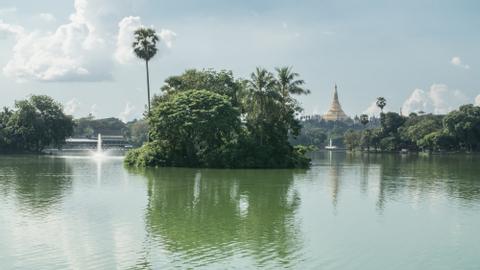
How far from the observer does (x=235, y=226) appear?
2598 centimetres

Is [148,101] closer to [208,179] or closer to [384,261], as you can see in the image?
[208,179]

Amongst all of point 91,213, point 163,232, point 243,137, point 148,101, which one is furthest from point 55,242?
point 148,101

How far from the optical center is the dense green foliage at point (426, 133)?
142 metres

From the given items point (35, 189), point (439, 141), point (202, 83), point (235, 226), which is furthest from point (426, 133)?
point (235, 226)

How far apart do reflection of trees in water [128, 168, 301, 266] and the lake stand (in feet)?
0.18

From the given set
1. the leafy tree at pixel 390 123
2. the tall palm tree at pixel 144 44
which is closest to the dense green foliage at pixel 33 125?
the tall palm tree at pixel 144 44

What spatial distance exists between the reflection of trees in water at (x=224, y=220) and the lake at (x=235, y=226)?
0.05m

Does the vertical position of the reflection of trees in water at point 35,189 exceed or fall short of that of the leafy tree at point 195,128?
it falls short

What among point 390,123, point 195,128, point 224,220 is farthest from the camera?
point 390,123

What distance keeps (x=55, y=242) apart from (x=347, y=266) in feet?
35.5

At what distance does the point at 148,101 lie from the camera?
83.4 m

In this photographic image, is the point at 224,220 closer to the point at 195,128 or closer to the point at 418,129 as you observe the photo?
the point at 195,128

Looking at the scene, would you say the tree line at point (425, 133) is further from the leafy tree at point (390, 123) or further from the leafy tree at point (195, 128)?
the leafy tree at point (195, 128)

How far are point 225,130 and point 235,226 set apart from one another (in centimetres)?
4180
